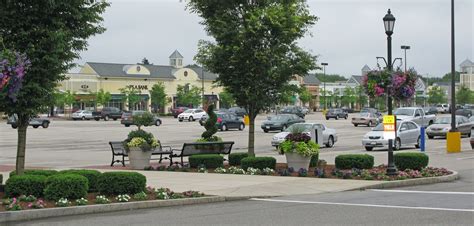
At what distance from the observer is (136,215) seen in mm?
11969

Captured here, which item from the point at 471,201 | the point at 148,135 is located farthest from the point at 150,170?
the point at 471,201

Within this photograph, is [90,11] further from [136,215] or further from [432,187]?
[432,187]

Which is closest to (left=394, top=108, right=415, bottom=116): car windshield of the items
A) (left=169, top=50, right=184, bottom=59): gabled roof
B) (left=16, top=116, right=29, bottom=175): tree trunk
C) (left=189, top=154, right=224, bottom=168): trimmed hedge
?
(left=189, top=154, right=224, bottom=168): trimmed hedge

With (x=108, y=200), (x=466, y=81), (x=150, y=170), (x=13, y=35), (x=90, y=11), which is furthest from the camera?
(x=466, y=81)

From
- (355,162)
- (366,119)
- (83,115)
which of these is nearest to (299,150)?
(355,162)

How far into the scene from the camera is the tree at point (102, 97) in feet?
321

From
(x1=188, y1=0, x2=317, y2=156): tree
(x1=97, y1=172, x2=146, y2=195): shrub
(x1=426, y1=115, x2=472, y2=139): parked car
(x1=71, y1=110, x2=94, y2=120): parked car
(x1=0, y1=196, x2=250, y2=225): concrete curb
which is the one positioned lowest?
(x1=0, y1=196, x2=250, y2=225): concrete curb

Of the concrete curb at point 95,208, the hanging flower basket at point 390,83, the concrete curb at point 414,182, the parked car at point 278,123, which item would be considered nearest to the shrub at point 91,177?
the concrete curb at point 95,208

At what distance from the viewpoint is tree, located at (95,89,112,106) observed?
97.9 metres

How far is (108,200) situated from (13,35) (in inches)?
160

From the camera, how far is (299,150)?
19.1 m

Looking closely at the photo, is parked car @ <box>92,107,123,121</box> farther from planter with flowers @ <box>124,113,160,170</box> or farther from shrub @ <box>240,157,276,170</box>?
shrub @ <box>240,157,276,170</box>

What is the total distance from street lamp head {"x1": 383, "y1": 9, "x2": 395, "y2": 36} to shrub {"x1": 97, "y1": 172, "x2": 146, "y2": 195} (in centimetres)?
863

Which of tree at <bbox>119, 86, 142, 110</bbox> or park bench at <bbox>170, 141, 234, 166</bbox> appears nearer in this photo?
park bench at <bbox>170, 141, 234, 166</bbox>
